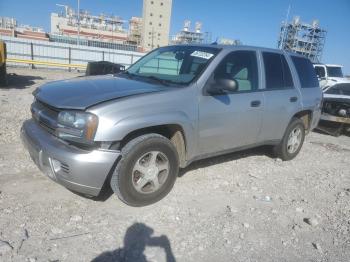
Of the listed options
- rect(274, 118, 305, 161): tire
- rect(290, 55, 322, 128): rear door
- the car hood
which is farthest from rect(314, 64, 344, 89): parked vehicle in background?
the car hood

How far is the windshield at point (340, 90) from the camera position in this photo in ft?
30.6

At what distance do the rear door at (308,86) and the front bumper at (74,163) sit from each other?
12.3 ft

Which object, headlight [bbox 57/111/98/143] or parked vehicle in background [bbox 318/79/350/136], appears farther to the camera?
parked vehicle in background [bbox 318/79/350/136]

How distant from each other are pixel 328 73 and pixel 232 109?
13619 millimetres

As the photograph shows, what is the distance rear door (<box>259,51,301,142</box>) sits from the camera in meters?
4.83

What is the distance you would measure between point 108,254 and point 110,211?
2.38ft

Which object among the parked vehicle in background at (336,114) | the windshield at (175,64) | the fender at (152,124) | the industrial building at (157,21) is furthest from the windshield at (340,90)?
the industrial building at (157,21)

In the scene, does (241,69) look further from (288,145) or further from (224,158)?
(288,145)

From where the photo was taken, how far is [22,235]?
2.99 metres

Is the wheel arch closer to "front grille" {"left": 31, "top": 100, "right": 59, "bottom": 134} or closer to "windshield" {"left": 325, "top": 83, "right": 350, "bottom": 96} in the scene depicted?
"front grille" {"left": 31, "top": 100, "right": 59, "bottom": 134}

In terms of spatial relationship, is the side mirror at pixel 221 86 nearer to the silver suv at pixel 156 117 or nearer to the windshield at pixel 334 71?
the silver suv at pixel 156 117

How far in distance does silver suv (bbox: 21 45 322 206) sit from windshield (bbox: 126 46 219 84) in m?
0.02

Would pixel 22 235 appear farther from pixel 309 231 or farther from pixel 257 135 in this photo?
pixel 257 135

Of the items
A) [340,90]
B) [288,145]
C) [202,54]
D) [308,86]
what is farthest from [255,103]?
[340,90]
